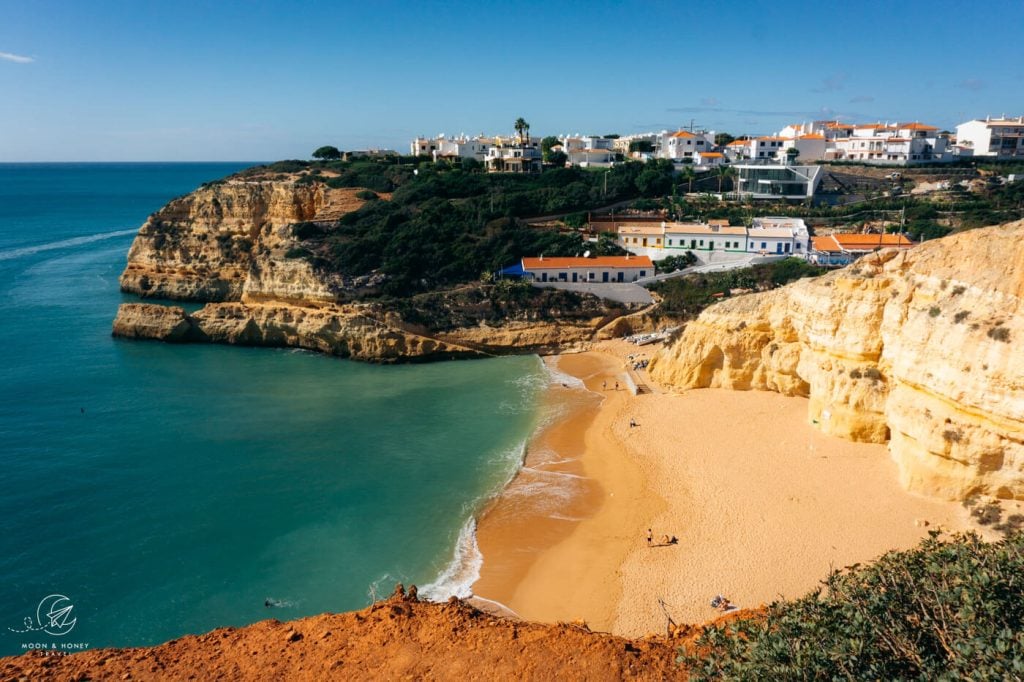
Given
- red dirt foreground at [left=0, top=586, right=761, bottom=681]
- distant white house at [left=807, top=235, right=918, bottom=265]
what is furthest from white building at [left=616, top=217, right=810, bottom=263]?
red dirt foreground at [left=0, top=586, right=761, bottom=681]

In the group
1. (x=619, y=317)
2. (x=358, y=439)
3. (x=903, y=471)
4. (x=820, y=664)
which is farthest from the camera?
(x=619, y=317)

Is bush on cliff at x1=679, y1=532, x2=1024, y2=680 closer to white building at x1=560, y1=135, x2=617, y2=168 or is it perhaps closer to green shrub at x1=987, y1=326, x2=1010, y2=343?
green shrub at x1=987, y1=326, x2=1010, y2=343

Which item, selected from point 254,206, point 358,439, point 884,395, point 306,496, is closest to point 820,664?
point 884,395

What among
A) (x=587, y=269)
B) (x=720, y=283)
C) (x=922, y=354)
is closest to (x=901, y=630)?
(x=922, y=354)

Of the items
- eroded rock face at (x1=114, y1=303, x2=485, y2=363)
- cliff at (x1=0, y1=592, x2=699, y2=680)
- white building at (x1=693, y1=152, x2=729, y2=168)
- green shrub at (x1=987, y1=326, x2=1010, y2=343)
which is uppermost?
white building at (x1=693, y1=152, x2=729, y2=168)

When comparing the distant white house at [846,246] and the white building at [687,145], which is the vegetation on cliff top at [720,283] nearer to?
the distant white house at [846,246]

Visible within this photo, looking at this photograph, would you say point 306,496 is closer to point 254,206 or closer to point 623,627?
point 623,627
